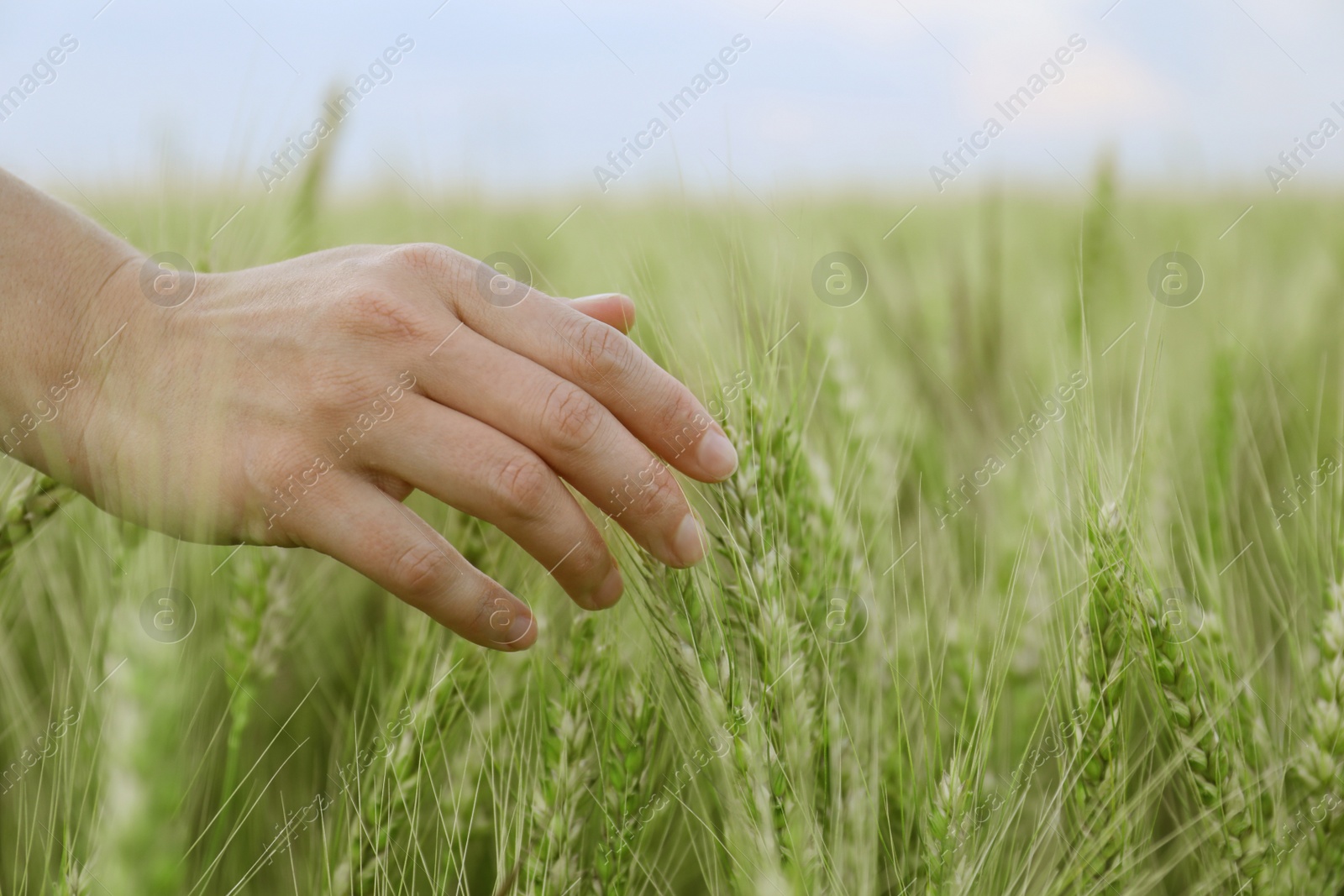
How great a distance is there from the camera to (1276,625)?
1177 mm

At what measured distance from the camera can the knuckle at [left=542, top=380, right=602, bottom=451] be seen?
2.91 ft

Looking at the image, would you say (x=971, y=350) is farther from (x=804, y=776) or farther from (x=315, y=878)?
(x=315, y=878)

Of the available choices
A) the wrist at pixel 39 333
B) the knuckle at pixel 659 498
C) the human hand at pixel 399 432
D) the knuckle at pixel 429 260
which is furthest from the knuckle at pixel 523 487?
the wrist at pixel 39 333

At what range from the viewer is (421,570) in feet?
2.89

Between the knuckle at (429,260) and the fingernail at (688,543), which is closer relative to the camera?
the fingernail at (688,543)

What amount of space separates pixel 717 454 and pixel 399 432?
351 millimetres

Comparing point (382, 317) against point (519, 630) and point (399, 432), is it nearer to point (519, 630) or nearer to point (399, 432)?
point (399, 432)

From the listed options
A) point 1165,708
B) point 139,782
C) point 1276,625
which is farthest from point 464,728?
point 1276,625

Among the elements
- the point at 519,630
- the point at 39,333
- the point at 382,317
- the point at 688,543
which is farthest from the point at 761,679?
the point at 39,333

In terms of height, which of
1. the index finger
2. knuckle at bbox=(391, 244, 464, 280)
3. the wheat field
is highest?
knuckle at bbox=(391, 244, 464, 280)

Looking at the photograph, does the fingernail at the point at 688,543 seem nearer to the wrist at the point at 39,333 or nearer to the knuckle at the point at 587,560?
the knuckle at the point at 587,560

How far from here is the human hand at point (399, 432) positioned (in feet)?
2.91

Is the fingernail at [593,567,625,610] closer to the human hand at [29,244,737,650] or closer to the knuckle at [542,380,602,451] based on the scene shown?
the human hand at [29,244,737,650]

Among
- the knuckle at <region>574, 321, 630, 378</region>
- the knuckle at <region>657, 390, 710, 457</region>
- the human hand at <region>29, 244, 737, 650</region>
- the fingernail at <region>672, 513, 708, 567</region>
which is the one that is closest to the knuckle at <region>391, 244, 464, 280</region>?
the human hand at <region>29, 244, 737, 650</region>
